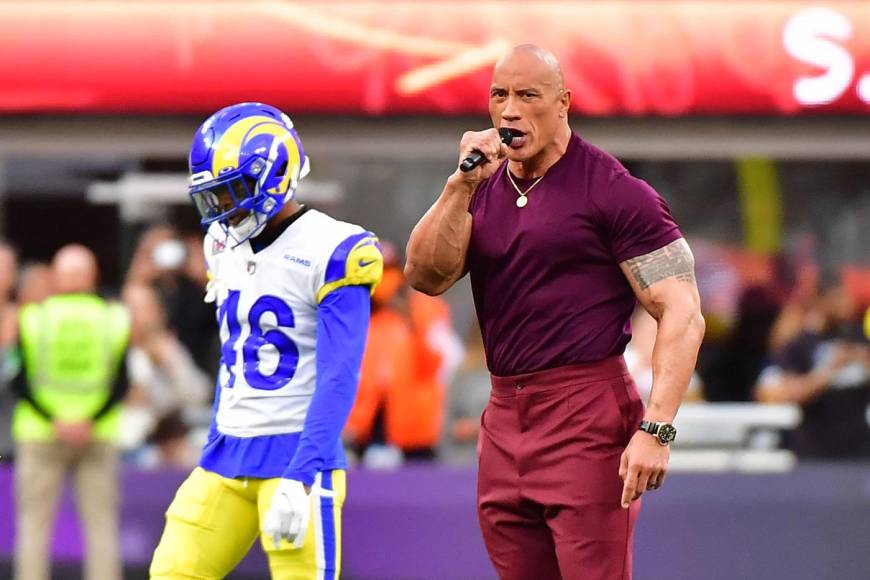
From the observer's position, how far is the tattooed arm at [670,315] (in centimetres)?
394

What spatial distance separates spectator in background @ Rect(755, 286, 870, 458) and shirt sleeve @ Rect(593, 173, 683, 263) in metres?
5.60

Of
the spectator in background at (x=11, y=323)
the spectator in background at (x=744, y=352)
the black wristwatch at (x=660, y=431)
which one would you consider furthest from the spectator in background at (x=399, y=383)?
the black wristwatch at (x=660, y=431)

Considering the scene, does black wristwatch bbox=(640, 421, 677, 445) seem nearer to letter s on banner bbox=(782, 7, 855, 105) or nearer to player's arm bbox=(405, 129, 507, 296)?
player's arm bbox=(405, 129, 507, 296)

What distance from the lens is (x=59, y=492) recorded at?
8.26 meters

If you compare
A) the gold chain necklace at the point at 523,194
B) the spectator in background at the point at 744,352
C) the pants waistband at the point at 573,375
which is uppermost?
the gold chain necklace at the point at 523,194

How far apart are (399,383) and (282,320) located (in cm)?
461

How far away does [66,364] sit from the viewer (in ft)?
26.7

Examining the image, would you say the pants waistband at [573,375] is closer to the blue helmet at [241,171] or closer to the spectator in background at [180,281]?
the blue helmet at [241,171]

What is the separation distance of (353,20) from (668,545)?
3497 mm

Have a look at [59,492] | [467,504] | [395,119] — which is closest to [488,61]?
[395,119]

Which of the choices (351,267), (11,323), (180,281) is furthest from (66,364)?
(351,267)

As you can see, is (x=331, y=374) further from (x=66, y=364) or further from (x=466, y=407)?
(x=466, y=407)

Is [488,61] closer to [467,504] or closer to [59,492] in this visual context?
[467,504]

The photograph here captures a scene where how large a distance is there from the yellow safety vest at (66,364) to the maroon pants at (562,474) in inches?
172
